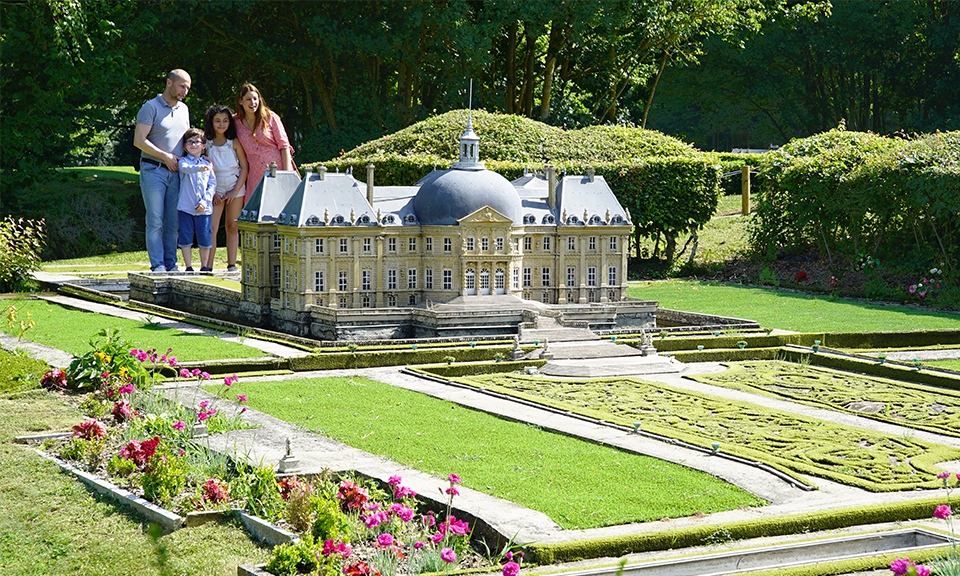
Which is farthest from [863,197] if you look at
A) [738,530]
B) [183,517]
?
[183,517]

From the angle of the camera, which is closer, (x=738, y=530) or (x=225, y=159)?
(x=738, y=530)

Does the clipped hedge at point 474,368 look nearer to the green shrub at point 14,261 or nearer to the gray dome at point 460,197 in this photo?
the gray dome at point 460,197

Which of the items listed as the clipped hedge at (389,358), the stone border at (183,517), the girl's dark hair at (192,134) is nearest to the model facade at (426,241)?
the clipped hedge at (389,358)

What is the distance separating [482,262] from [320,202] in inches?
201

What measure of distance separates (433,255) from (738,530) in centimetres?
2048

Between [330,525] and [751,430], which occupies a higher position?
[330,525]

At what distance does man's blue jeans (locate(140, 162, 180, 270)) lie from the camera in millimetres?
40500

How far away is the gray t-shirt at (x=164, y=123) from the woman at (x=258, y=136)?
207 cm

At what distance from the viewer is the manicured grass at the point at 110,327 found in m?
28.8

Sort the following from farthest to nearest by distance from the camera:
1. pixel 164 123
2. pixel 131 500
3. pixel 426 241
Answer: pixel 164 123
pixel 426 241
pixel 131 500

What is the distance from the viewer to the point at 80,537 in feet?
47.6

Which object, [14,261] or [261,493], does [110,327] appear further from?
[261,493]

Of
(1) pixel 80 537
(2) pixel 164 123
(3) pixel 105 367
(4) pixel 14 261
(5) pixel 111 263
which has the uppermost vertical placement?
(2) pixel 164 123

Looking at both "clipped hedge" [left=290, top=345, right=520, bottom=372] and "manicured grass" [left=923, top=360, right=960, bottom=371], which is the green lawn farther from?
"manicured grass" [left=923, top=360, right=960, bottom=371]
